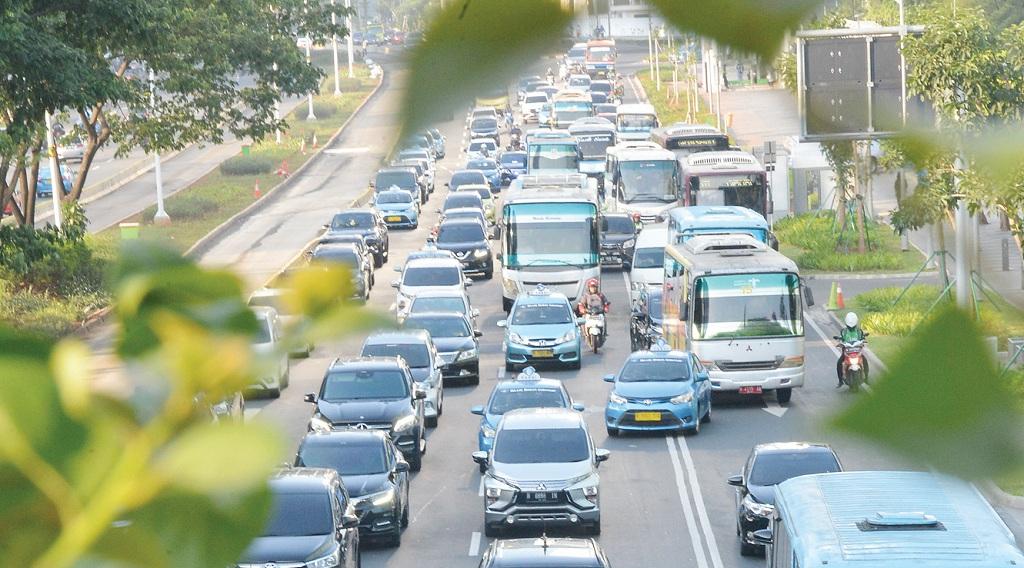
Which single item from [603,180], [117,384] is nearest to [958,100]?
[117,384]

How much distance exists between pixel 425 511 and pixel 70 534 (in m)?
16.2

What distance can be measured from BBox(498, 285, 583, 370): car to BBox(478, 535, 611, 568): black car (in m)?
10.9

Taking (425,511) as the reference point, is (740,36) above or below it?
above

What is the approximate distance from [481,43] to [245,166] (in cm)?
131

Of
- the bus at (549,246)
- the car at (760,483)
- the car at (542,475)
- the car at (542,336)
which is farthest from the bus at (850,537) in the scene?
the bus at (549,246)

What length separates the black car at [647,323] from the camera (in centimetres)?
2414

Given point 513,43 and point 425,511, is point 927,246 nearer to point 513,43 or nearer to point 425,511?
point 513,43

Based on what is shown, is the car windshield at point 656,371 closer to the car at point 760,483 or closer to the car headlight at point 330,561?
the car at point 760,483

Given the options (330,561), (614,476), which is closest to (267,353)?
(330,561)

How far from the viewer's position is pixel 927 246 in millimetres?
1268

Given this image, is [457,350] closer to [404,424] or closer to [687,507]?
[404,424]

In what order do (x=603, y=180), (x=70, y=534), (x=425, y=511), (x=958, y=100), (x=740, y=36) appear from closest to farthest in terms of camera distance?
(x=70, y=534) < (x=740, y=36) < (x=958, y=100) < (x=425, y=511) < (x=603, y=180)

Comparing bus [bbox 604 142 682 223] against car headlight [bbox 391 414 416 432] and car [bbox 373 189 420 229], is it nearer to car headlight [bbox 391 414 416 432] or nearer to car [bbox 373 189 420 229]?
car headlight [bbox 391 414 416 432]

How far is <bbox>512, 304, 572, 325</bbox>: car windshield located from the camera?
24.4 metres
